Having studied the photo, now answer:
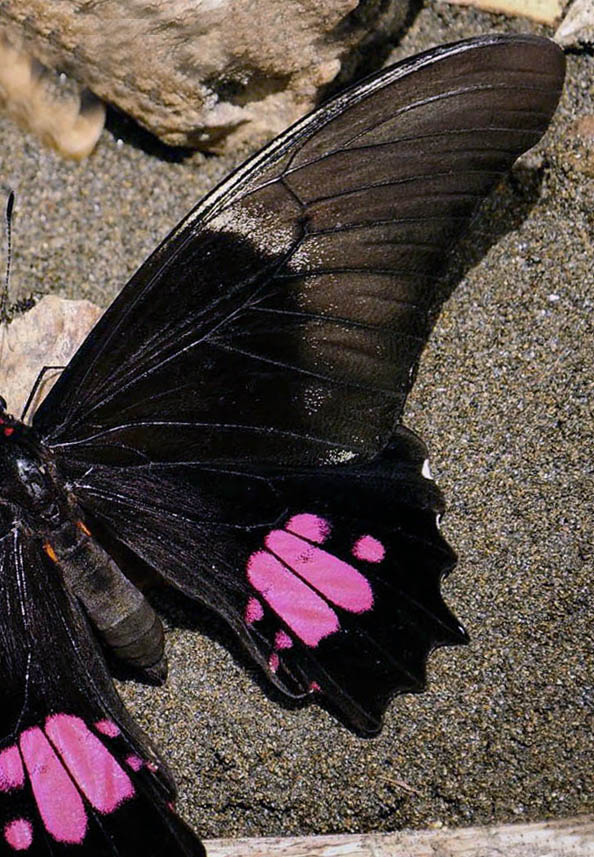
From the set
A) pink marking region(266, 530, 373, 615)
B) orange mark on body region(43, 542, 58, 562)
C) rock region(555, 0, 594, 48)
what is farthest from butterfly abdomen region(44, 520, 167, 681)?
rock region(555, 0, 594, 48)

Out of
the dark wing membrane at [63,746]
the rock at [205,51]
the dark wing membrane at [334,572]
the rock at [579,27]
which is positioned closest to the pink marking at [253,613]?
the dark wing membrane at [334,572]

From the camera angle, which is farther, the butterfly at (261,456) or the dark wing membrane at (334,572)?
the dark wing membrane at (334,572)

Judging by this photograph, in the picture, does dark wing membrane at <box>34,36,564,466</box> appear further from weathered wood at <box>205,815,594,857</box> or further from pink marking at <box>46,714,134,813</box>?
weathered wood at <box>205,815,594,857</box>

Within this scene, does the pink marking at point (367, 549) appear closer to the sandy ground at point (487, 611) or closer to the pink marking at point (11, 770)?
the sandy ground at point (487, 611)

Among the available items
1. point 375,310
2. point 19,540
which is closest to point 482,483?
point 375,310

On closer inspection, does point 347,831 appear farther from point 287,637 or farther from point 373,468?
point 373,468

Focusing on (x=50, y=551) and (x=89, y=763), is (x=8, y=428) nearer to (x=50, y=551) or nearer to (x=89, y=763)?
(x=50, y=551)

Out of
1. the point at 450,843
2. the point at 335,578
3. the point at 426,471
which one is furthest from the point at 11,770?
the point at 426,471
